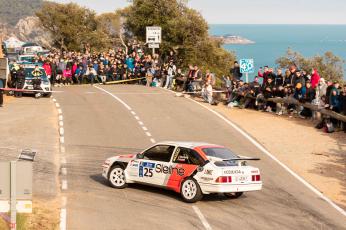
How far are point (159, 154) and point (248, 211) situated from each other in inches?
122

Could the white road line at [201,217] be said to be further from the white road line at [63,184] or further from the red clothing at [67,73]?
the red clothing at [67,73]

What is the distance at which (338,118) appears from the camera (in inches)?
1119

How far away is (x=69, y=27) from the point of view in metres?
91.6

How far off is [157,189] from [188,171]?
1955mm

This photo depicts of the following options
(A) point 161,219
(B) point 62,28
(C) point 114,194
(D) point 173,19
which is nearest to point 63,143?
(C) point 114,194

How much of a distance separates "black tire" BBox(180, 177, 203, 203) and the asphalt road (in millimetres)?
185

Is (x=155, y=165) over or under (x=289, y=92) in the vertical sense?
under

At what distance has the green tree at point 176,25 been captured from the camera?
56750 mm

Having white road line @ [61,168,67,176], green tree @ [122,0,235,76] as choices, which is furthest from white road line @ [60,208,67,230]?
green tree @ [122,0,235,76]

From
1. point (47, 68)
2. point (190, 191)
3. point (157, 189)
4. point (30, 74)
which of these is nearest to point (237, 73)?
point (30, 74)

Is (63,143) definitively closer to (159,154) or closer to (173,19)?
(159,154)

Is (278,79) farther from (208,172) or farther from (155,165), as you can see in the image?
(208,172)

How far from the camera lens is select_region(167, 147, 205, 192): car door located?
60.8 feet

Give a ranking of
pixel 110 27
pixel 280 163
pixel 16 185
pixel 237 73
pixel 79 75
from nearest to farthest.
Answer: pixel 16 185 < pixel 280 163 < pixel 237 73 < pixel 79 75 < pixel 110 27
